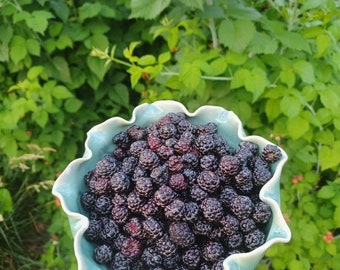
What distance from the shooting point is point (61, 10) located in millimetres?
1657

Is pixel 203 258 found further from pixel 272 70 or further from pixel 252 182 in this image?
pixel 272 70

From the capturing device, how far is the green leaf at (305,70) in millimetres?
1338

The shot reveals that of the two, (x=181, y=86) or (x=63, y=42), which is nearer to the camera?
(x=181, y=86)

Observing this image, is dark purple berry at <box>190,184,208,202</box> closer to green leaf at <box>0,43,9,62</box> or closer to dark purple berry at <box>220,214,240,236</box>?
dark purple berry at <box>220,214,240,236</box>

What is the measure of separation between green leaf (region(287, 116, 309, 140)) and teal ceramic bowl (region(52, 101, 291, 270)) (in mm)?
438

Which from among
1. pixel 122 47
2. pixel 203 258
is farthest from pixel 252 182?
pixel 122 47

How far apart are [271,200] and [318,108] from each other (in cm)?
79

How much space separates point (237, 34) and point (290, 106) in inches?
10.7

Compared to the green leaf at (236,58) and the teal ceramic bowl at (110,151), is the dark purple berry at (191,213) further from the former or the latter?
the green leaf at (236,58)

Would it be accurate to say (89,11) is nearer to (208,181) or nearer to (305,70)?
(305,70)

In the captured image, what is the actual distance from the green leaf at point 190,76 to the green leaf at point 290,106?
264 mm

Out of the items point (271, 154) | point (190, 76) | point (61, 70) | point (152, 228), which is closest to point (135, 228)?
point (152, 228)

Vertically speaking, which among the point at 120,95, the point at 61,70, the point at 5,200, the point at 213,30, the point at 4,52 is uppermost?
the point at 213,30

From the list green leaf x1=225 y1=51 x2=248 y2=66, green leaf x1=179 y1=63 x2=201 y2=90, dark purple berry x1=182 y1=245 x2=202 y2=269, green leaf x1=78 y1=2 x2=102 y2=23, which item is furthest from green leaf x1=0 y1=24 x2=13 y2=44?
dark purple berry x1=182 y1=245 x2=202 y2=269
